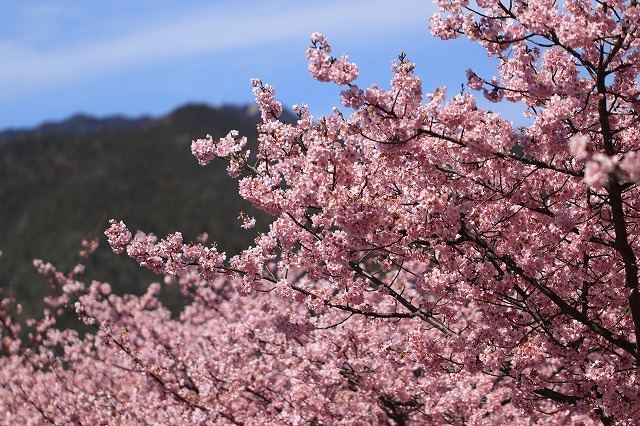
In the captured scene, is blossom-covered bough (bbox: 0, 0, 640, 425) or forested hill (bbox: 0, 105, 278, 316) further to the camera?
forested hill (bbox: 0, 105, 278, 316)

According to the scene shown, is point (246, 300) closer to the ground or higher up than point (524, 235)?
higher up

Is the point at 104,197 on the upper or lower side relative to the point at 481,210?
upper

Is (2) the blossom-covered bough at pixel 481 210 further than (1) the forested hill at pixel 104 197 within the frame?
No

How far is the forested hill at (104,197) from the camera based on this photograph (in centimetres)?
9312

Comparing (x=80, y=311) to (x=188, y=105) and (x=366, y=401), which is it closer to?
(x=366, y=401)

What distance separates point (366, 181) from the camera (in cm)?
662

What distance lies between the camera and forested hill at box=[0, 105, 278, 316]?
306 feet

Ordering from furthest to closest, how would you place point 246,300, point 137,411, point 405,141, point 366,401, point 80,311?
1. point 246,300
2. point 137,411
3. point 80,311
4. point 366,401
5. point 405,141

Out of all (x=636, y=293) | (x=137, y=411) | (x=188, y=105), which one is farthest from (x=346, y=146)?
(x=188, y=105)

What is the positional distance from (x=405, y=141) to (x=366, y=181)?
24.0 inches

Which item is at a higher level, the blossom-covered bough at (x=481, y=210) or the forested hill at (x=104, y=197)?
the forested hill at (x=104, y=197)

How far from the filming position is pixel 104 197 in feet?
375

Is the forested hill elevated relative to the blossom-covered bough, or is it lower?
elevated

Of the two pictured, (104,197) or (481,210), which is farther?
(104,197)
